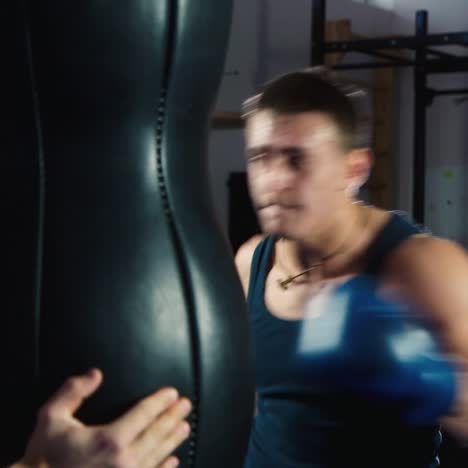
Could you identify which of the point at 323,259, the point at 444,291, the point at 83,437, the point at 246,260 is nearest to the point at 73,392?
the point at 83,437

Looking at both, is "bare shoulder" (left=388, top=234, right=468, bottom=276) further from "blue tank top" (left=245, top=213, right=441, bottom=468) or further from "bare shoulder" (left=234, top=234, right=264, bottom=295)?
"bare shoulder" (left=234, top=234, right=264, bottom=295)

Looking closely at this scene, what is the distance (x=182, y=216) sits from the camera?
514 mm

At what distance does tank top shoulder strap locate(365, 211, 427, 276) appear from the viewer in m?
1.03

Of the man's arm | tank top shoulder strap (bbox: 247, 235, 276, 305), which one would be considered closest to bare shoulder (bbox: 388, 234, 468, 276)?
the man's arm

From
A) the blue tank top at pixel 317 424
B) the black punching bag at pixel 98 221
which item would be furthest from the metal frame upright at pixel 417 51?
the black punching bag at pixel 98 221

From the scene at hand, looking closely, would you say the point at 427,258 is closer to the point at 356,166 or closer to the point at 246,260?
the point at 356,166

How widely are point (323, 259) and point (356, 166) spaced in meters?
0.13

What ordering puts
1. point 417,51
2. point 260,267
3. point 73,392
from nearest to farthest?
point 73,392 → point 260,267 → point 417,51

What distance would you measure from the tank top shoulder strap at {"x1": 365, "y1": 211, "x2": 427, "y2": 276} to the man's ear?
0.08 m

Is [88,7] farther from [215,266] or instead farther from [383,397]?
[383,397]

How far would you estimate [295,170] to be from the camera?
3.43 feet

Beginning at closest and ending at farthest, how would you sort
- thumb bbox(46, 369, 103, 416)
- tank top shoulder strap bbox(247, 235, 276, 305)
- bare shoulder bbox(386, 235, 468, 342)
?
thumb bbox(46, 369, 103, 416), bare shoulder bbox(386, 235, 468, 342), tank top shoulder strap bbox(247, 235, 276, 305)

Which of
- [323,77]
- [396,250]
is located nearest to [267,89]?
[323,77]

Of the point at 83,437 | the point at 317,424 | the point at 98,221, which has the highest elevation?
the point at 98,221
